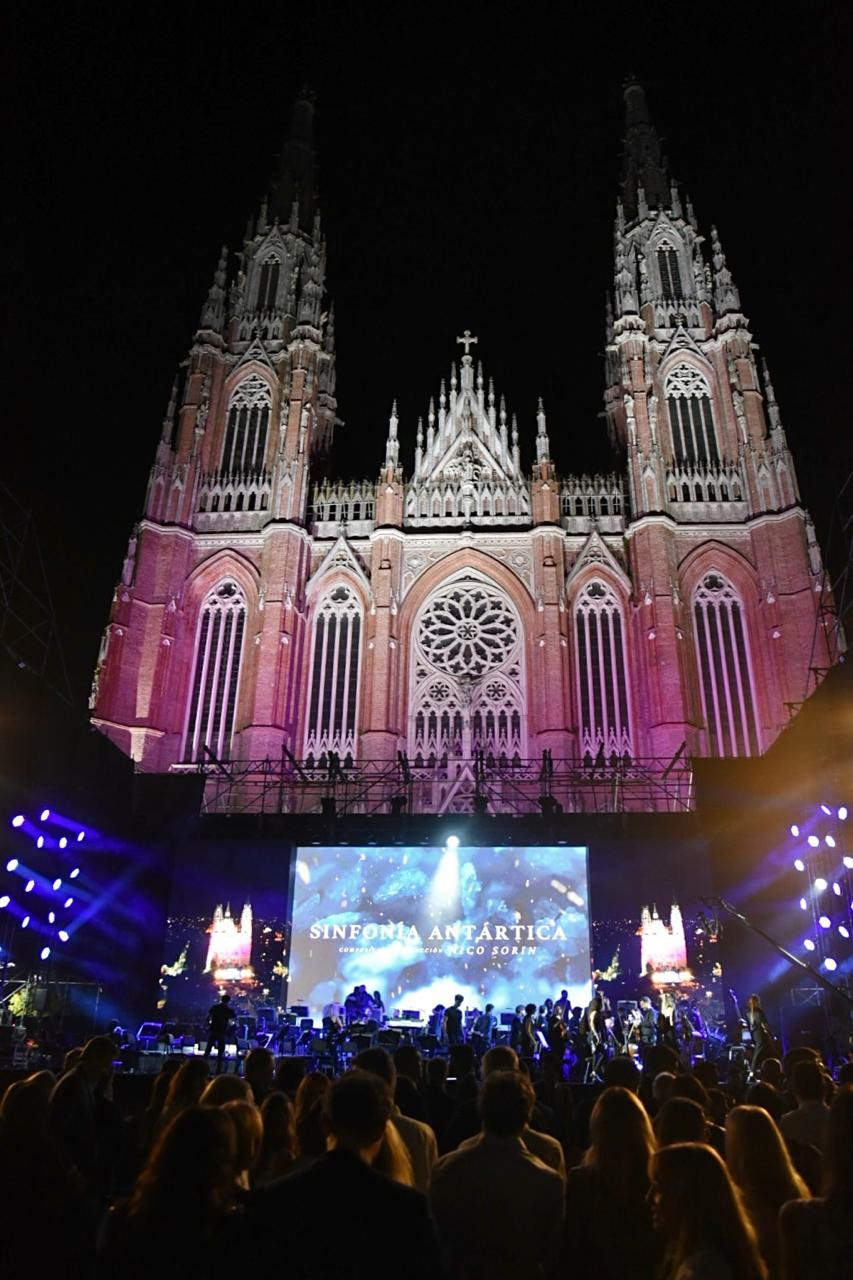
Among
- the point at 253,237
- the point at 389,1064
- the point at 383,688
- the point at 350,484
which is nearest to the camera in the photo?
the point at 389,1064

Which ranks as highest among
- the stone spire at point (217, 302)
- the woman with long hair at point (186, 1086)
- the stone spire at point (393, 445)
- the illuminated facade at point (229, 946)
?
the stone spire at point (217, 302)

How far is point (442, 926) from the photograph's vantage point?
22.2 metres

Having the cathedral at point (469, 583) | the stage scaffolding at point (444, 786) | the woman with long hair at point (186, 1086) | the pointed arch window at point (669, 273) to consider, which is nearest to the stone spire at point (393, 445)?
the cathedral at point (469, 583)

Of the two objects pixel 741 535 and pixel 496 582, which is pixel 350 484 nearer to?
pixel 496 582

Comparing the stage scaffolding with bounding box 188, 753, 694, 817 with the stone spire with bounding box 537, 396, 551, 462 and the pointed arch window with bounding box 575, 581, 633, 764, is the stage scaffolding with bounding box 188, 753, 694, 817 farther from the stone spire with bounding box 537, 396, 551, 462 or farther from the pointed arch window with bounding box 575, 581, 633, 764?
the stone spire with bounding box 537, 396, 551, 462

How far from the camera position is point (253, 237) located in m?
40.3

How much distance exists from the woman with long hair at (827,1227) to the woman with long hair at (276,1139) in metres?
2.24

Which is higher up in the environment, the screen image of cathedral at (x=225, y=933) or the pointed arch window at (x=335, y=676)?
the pointed arch window at (x=335, y=676)

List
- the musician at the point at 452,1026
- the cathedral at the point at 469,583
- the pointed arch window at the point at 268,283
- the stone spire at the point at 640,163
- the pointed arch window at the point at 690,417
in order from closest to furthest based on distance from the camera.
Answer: the musician at the point at 452,1026, the cathedral at the point at 469,583, the pointed arch window at the point at 690,417, the pointed arch window at the point at 268,283, the stone spire at the point at 640,163

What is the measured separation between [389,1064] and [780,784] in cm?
1852

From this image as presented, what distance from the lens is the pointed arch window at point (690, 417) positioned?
34062 mm

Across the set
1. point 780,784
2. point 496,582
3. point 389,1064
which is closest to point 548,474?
point 496,582

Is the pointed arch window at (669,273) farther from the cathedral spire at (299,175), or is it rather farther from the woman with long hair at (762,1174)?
the woman with long hair at (762,1174)

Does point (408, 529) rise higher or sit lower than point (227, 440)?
lower
